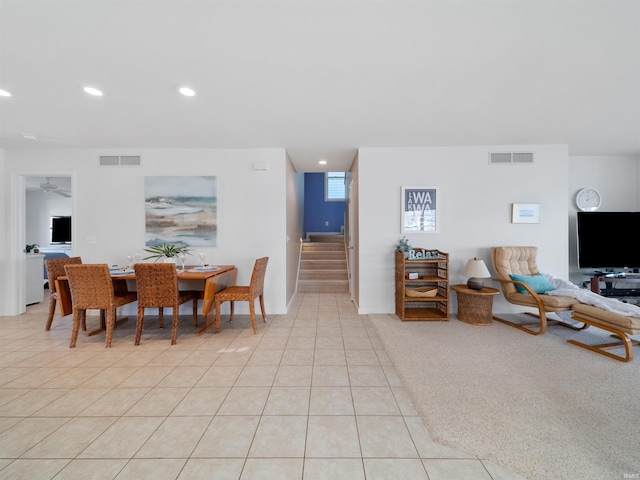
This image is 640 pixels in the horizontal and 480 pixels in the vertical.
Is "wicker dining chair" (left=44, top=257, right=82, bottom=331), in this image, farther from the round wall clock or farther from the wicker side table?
the round wall clock

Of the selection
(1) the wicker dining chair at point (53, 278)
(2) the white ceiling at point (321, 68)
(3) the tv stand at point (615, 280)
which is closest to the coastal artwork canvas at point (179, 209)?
(2) the white ceiling at point (321, 68)

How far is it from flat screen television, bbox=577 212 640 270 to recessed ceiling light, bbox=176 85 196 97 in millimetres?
5604

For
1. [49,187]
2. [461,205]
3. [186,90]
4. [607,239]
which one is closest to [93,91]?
[186,90]

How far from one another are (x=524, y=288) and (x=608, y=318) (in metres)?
0.84

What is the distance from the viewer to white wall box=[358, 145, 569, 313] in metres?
3.95

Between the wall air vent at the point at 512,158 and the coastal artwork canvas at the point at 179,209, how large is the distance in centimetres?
438

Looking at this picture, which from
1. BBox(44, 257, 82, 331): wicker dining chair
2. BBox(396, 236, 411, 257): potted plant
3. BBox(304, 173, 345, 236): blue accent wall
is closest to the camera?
BBox(44, 257, 82, 331): wicker dining chair

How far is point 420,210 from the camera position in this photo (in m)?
4.00

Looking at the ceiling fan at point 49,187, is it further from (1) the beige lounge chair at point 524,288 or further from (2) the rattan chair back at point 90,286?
(1) the beige lounge chair at point 524,288

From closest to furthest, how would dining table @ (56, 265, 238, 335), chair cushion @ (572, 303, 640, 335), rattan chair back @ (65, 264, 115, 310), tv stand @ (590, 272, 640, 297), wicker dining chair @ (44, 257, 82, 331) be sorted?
chair cushion @ (572, 303, 640, 335) < rattan chair back @ (65, 264, 115, 310) < dining table @ (56, 265, 238, 335) < wicker dining chair @ (44, 257, 82, 331) < tv stand @ (590, 272, 640, 297)

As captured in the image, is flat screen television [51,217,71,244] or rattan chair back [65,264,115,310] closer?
rattan chair back [65,264,115,310]

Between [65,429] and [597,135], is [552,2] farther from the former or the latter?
[65,429]

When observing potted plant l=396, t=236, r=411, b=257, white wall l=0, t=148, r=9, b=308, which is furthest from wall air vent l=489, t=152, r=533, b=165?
white wall l=0, t=148, r=9, b=308

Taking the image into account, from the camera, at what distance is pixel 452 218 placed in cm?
401
